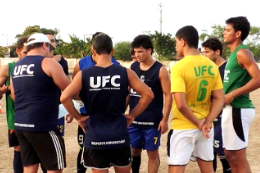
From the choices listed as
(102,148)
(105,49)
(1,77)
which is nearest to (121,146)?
(102,148)

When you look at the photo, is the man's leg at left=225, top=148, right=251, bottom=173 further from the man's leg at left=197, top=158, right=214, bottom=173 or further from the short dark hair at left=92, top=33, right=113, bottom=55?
the short dark hair at left=92, top=33, right=113, bottom=55

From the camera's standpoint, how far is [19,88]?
4730 mm

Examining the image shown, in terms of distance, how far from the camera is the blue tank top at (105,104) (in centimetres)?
424

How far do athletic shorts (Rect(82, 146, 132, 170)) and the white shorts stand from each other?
0.50 meters

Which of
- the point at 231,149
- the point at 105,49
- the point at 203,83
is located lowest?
the point at 231,149

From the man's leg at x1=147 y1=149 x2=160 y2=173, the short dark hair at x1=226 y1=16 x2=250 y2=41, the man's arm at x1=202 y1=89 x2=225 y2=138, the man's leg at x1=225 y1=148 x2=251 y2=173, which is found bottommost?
the man's leg at x1=147 y1=149 x2=160 y2=173

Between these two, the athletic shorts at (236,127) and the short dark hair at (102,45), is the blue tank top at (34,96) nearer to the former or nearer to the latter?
the short dark hair at (102,45)

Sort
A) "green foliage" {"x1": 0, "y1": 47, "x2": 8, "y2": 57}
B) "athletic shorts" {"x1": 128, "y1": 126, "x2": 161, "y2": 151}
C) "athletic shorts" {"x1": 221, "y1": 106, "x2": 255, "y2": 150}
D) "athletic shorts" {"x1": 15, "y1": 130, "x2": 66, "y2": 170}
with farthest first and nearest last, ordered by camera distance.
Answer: "green foliage" {"x1": 0, "y1": 47, "x2": 8, "y2": 57} → "athletic shorts" {"x1": 128, "y1": 126, "x2": 161, "y2": 151} → "athletic shorts" {"x1": 221, "y1": 106, "x2": 255, "y2": 150} → "athletic shorts" {"x1": 15, "y1": 130, "x2": 66, "y2": 170}

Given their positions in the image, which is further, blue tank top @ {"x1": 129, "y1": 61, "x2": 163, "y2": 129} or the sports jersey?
blue tank top @ {"x1": 129, "y1": 61, "x2": 163, "y2": 129}

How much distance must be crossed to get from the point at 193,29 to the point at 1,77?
Result: 2.75 meters

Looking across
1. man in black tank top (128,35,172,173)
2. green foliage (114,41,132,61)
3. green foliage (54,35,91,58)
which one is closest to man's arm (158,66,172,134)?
man in black tank top (128,35,172,173)

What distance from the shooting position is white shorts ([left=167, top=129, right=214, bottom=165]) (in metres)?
4.55

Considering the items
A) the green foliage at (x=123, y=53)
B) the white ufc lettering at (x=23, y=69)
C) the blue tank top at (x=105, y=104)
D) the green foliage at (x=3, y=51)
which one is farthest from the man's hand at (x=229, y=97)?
the green foliage at (x=3, y=51)

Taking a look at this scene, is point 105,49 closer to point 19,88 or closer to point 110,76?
point 110,76
